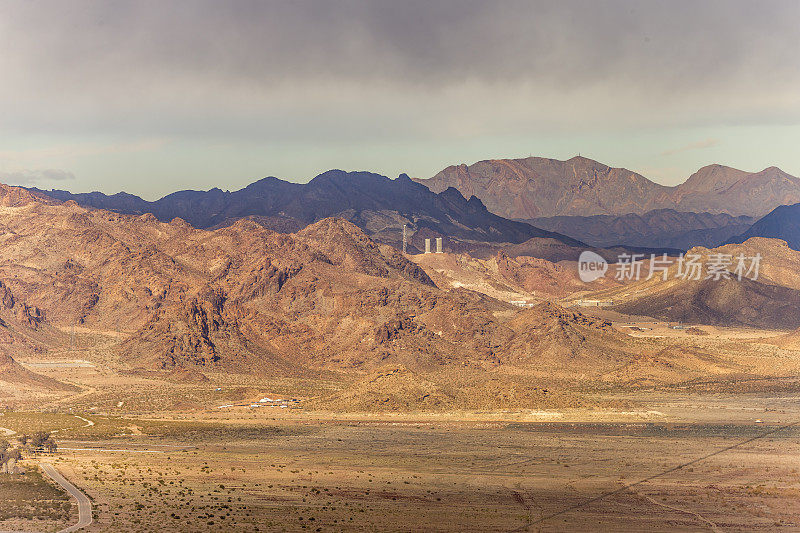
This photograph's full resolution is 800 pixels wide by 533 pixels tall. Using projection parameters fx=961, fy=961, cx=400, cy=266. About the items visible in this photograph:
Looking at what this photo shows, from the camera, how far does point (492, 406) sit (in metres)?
120

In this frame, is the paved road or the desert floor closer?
the paved road

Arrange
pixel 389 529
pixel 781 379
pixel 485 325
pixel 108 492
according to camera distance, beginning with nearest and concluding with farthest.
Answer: pixel 389 529 < pixel 108 492 < pixel 781 379 < pixel 485 325

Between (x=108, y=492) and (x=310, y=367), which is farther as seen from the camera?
(x=310, y=367)

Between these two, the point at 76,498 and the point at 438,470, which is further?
the point at 438,470

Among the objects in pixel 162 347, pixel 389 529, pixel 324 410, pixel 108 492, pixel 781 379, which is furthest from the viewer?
pixel 162 347

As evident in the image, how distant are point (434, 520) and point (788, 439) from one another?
4941 centimetres

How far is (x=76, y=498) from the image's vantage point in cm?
6800

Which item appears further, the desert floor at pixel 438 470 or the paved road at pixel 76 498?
the desert floor at pixel 438 470

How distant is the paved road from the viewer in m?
61.1

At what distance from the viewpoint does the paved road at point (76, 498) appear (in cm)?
6109

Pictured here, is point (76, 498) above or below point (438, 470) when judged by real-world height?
below

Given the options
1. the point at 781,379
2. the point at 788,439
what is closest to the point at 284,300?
the point at 781,379

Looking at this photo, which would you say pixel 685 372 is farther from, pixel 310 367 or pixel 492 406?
pixel 310 367

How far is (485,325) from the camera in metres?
184
